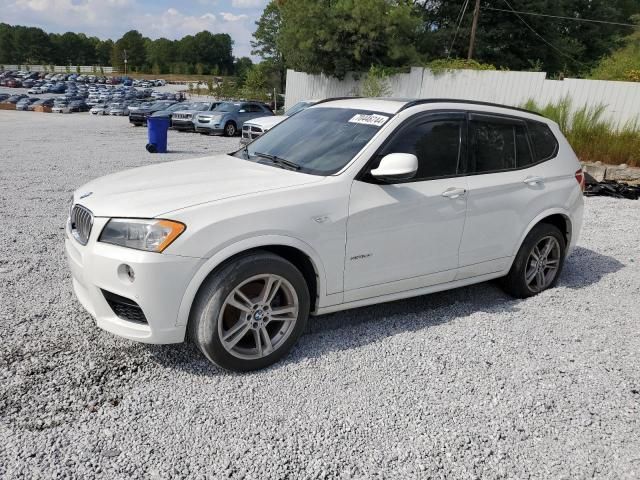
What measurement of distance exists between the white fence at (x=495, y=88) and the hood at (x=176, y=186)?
12688mm

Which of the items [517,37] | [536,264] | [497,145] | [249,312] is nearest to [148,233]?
[249,312]

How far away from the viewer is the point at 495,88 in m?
17.9

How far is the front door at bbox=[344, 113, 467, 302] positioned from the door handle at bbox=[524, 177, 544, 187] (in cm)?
78

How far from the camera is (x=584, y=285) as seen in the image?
528 cm

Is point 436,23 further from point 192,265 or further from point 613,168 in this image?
point 192,265

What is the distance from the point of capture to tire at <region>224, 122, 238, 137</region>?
2169 centimetres

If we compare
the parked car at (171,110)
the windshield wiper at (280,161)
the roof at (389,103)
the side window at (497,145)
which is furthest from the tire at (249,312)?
the parked car at (171,110)

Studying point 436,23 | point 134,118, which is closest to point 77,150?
point 134,118

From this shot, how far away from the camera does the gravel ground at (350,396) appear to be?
2.60 m

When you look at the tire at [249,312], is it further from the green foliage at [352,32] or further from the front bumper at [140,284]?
the green foliage at [352,32]

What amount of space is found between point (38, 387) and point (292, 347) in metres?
1.58

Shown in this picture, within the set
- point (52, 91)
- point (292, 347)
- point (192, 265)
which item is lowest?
point (52, 91)

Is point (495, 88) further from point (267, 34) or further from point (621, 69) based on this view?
point (267, 34)

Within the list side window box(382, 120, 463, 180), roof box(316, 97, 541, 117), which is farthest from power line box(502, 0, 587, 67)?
side window box(382, 120, 463, 180)
